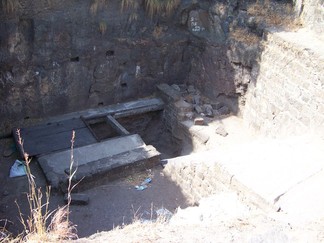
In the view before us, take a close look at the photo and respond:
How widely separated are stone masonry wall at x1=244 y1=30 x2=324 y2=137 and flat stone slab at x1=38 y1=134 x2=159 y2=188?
8.03ft

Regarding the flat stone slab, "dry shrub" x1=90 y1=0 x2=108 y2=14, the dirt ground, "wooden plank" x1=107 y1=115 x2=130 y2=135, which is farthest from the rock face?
the flat stone slab

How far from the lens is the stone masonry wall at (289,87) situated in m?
6.79

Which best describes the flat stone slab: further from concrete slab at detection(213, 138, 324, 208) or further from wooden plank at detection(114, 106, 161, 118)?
concrete slab at detection(213, 138, 324, 208)

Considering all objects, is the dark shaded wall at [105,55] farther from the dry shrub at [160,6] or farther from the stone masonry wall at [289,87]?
the stone masonry wall at [289,87]

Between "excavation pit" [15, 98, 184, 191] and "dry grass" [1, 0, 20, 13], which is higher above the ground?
"dry grass" [1, 0, 20, 13]

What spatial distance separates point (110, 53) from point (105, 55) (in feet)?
0.45

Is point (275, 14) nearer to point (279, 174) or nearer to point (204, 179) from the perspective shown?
point (204, 179)

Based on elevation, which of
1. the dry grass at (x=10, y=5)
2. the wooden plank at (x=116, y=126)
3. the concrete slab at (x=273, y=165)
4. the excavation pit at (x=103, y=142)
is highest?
the dry grass at (x=10, y=5)

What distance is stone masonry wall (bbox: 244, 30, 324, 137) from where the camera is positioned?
679 cm

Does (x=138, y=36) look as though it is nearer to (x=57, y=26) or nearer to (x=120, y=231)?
(x=57, y=26)

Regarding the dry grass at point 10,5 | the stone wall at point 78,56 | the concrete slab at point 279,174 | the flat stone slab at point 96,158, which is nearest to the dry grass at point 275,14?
the stone wall at point 78,56

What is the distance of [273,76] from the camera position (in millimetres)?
7793

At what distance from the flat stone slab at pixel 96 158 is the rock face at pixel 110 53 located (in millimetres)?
1662

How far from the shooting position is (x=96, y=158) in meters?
7.34
